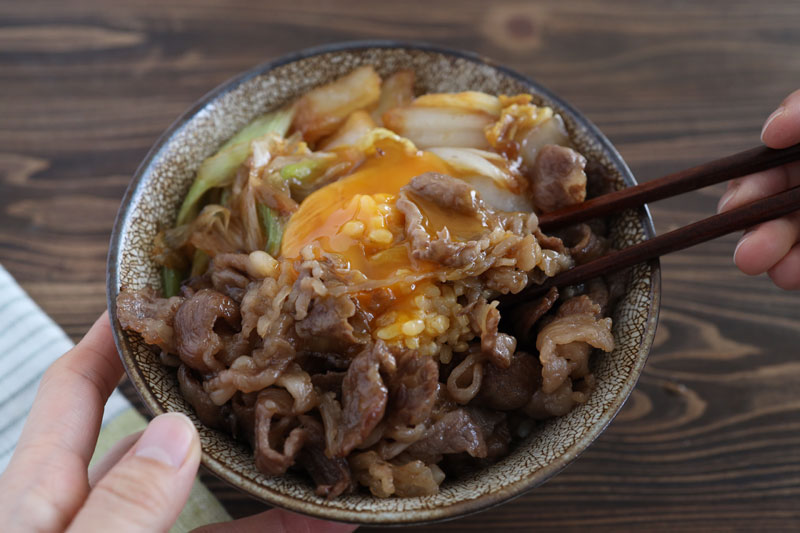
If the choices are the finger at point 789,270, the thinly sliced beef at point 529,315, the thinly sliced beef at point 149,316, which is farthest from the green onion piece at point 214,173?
the finger at point 789,270

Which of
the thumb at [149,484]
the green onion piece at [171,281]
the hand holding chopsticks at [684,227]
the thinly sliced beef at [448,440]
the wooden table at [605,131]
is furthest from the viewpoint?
the wooden table at [605,131]

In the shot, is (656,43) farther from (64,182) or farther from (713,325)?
(64,182)

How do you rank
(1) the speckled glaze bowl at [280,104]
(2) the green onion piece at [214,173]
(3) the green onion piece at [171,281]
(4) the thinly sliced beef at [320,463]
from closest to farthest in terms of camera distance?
1. (1) the speckled glaze bowl at [280,104]
2. (4) the thinly sliced beef at [320,463]
3. (3) the green onion piece at [171,281]
4. (2) the green onion piece at [214,173]

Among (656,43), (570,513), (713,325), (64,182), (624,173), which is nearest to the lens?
(624,173)

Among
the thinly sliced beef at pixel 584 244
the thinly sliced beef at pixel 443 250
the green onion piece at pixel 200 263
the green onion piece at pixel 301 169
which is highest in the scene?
the green onion piece at pixel 301 169

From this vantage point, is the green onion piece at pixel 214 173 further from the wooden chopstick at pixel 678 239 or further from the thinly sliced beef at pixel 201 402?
the wooden chopstick at pixel 678 239

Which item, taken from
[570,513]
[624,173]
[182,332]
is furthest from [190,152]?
[570,513]
